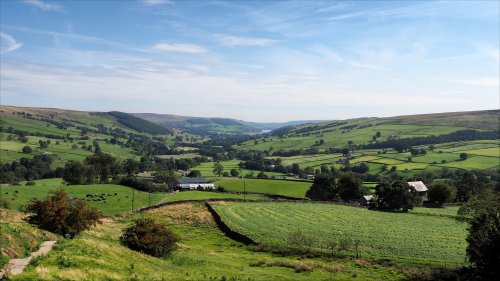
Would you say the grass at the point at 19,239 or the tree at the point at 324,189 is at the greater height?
the grass at the point at 19,239

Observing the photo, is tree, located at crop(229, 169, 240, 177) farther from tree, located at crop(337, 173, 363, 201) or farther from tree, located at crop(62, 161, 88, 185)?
tree, located at crop(337, 173, 363, 201)

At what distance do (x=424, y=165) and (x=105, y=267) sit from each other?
17268 cm

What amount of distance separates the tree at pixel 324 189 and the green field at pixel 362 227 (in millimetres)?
24732

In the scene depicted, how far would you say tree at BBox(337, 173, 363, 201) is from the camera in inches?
4692

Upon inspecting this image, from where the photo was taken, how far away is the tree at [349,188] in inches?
4692

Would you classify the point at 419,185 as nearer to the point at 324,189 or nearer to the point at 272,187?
the point at 324,189

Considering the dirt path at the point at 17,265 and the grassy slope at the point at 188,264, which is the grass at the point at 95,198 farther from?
the dirt path at the point at 17,265

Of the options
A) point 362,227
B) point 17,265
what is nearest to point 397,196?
point 362,227

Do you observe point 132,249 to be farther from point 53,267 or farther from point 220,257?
point 53,267

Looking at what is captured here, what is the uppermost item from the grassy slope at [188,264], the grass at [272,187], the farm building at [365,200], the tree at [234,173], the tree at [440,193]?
the grassy slope at [188,264]

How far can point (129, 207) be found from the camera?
96.5m

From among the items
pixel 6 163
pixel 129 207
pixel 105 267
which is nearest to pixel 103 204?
pixel 129 207

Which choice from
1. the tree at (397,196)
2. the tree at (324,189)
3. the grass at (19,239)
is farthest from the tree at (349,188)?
the grass at (19,239)

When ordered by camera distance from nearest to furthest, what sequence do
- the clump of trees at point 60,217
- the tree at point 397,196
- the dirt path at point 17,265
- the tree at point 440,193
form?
1. the dirt path at point 17,265
2. the clump of trees at point 60,217
3. the tree at point 397,196
4. the tree at point 440,193
